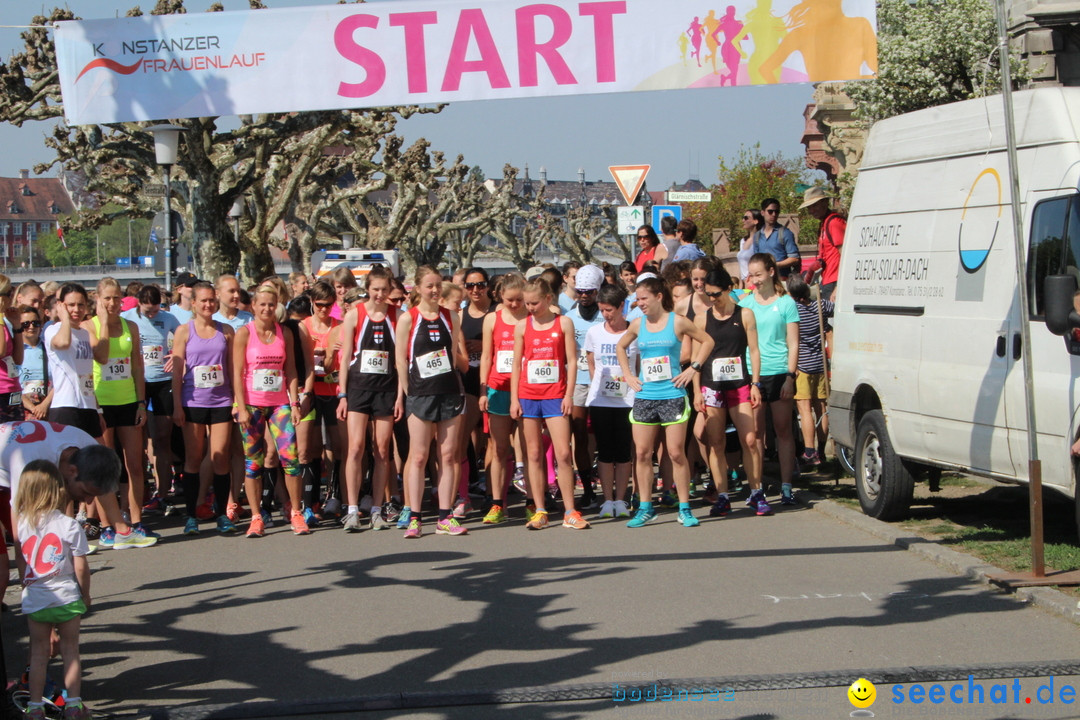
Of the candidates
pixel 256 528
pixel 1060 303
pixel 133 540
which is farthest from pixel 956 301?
pixel 133 540

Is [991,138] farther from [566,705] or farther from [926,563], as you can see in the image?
[566,705]

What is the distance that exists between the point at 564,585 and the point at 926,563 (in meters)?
2.27

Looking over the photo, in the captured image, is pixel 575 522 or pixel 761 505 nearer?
pixel 575 522

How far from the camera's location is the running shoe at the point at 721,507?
33.8 ft

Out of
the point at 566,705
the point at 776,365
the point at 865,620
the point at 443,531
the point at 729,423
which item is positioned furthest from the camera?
the point at 729,423

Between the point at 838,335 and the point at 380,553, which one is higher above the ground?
the point at 838,335

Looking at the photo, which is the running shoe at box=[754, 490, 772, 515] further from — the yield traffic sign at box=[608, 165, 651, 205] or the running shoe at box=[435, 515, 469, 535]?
the yield traffic sign at box=[608, 165, 651, 205]

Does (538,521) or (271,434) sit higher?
(271,434)

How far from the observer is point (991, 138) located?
817 cm

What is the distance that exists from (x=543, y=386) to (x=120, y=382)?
3.25 metres

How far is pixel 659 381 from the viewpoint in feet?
32.2

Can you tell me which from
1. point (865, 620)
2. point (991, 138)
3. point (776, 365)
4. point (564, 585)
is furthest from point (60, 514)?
point (776, 365)

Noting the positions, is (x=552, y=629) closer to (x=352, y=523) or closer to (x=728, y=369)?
(x=352, y=523)

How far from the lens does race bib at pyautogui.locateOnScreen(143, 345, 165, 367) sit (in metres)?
11.3
